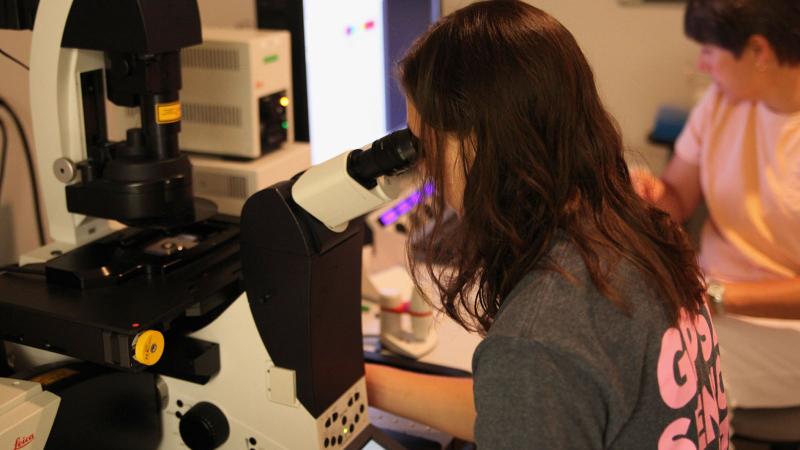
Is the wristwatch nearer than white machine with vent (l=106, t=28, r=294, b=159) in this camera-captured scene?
No

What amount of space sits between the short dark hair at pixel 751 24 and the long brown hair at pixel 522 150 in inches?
34.7

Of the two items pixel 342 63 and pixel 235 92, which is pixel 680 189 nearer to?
pixel 342 63

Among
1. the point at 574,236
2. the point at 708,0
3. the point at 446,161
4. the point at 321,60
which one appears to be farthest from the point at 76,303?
the point at 708,0

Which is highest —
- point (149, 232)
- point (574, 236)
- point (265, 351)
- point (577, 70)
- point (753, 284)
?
point (577, 70)

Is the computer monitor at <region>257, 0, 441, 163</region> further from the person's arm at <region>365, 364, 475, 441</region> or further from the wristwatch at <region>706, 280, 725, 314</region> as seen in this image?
the wristwatch at <region>706, 280, 725, 314</region>

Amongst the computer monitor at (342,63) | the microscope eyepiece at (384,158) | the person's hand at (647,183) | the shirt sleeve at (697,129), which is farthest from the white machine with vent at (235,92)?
the shirt sleeve at (697,129)

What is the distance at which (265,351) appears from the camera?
1082mm

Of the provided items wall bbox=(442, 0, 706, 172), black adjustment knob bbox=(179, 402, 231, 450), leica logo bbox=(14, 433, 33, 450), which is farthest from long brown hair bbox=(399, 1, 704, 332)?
wall bbox=(442, 0, 706, 172)

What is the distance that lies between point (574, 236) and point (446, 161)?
0.53 ft

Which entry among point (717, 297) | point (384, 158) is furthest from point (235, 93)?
point (717, 297)

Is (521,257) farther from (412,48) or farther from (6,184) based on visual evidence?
(6,184)

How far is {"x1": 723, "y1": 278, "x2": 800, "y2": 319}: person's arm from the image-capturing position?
1.58 metres

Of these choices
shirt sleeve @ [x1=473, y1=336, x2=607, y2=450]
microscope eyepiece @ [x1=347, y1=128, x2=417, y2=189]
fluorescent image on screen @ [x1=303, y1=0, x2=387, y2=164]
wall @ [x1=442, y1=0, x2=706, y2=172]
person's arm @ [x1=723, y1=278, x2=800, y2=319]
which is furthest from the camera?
wall @ [x1=442, y1=0, x2=706, y2=172]

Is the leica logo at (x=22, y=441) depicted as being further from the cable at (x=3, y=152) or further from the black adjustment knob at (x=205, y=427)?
the cable at (x=3, y=152)
